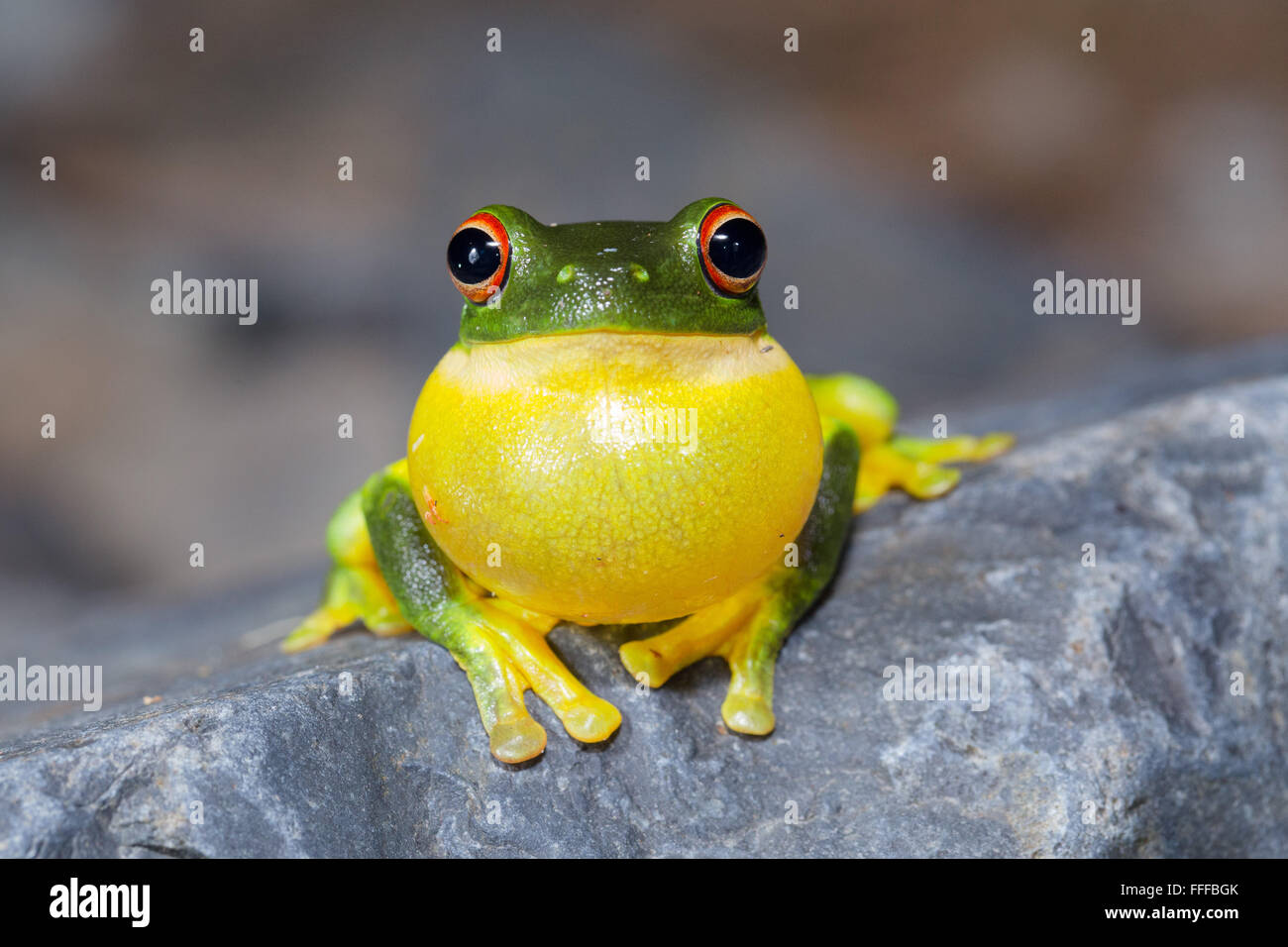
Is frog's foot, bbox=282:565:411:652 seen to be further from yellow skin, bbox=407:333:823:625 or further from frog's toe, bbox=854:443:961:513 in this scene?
frog's toe, bbox=854:443:961:513

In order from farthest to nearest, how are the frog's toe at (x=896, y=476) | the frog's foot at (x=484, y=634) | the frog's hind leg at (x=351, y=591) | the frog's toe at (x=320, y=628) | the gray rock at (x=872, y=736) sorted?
the frog's toe at (x=896, y=476) < the frog's toe at (x=320, y=628) < the frog's hind leg at (x=351, y=591) < the frog's foot at (x=484, y=634) < the gray rock at (x=872, y=736)

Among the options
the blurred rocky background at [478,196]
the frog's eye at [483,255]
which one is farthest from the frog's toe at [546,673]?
the blurred rocky background at [478,196]

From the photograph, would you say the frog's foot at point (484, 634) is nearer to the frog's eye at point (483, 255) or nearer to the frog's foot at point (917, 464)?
the frog's eye at point (483, 255)

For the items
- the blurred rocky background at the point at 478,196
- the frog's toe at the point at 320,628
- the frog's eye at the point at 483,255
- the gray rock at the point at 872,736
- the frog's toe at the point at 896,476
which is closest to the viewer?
the gray rock at the point at 872,736

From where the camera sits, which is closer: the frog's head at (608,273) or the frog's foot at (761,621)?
the frog's head at (608,273)
